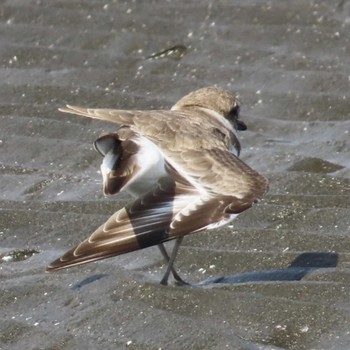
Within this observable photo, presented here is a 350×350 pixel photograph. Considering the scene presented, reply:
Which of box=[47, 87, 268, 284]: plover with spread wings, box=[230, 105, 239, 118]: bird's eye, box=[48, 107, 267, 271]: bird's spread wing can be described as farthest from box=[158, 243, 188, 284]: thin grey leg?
box=[230, 105, 239, 118]: bird's eye

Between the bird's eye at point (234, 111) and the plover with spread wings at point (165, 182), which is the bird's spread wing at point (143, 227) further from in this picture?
the bird's eye at point (234, 111)

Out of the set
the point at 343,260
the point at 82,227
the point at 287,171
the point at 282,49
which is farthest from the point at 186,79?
the point at 343,260

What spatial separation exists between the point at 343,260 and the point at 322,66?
2.49m

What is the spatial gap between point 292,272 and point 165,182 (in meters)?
0.62

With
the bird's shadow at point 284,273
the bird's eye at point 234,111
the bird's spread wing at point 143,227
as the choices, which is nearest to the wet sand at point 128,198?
the bird's shadow at point 284,273

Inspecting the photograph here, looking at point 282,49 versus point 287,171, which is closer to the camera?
point 287,171

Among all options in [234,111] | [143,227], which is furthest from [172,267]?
[234,111]

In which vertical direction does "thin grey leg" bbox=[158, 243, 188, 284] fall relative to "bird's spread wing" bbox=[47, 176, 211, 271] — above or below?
below

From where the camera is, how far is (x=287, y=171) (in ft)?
20.2

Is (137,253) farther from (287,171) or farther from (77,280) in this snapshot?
(287,171)

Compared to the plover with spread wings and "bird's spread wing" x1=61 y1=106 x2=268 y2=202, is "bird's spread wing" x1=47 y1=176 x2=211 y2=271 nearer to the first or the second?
the plover with spread wings

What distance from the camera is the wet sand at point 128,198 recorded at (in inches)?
171

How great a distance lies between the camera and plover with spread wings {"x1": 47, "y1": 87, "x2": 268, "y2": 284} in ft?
14.6

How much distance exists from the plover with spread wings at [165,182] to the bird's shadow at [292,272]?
18 centimetres
